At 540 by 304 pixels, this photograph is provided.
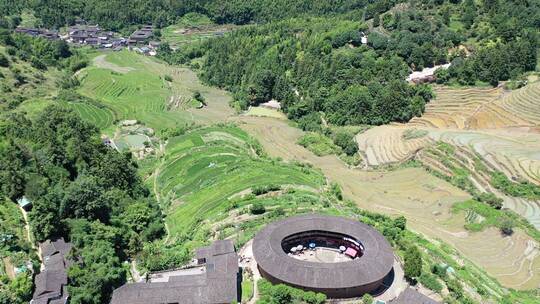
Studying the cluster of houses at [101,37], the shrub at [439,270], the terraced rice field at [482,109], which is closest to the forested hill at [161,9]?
the cluster of houses at [101,37]

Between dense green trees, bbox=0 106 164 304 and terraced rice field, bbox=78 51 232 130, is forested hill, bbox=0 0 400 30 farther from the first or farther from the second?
dense green trees, bbox=0 106 164 304

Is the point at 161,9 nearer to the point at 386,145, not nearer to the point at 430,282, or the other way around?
the point at 386,145

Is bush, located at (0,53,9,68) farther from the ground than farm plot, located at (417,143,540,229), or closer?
farther from the ground

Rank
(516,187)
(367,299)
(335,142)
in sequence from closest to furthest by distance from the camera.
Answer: (367,299) → (516,187) → (335,142)

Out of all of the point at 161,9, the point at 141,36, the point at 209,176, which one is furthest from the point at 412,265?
the point at 161,9

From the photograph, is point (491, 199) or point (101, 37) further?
point (101, 37)

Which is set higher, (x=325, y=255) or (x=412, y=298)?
(x=412, y=298)

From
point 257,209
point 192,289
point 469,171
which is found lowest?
point 469,171

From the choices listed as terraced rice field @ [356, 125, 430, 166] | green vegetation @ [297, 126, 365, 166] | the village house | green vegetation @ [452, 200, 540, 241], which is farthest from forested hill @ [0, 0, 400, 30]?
green vegetation @ [452, 200, 540, 241]
